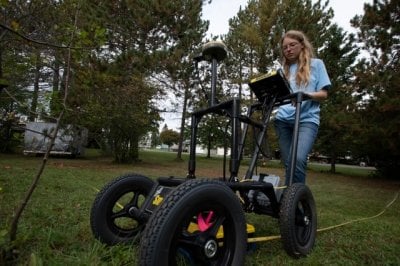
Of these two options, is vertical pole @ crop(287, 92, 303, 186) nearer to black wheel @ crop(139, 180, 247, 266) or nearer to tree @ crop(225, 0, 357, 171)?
black wheel @ crop(139, 180, 247, 266)

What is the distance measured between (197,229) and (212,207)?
0.55ft

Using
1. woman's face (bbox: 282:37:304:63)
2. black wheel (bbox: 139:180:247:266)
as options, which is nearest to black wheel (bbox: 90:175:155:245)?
black wheel (bbox: 139:180:247:266)

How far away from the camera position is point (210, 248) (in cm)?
→ 165

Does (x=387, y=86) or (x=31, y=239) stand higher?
(x=387, y=86)

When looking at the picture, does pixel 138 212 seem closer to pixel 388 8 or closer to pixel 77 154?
pixel 388 8

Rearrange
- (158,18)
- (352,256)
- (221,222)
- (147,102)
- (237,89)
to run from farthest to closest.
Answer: (237,89) → (158,18) → (147,102) → (352,256) → (221,222)

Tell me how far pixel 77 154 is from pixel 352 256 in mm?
14110

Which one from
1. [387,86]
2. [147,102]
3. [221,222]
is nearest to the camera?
[221,222]

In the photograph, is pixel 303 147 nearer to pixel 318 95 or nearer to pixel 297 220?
pixel 318 95

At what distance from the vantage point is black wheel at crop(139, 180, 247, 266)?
1.41 meters

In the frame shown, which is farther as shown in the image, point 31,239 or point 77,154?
point 77,154

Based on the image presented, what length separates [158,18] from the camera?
47.1 feet

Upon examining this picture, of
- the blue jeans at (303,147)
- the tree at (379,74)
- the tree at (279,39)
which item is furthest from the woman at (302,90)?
the tree at (279,39)

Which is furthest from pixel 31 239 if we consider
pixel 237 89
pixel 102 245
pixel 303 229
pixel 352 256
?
pixel 237 89
